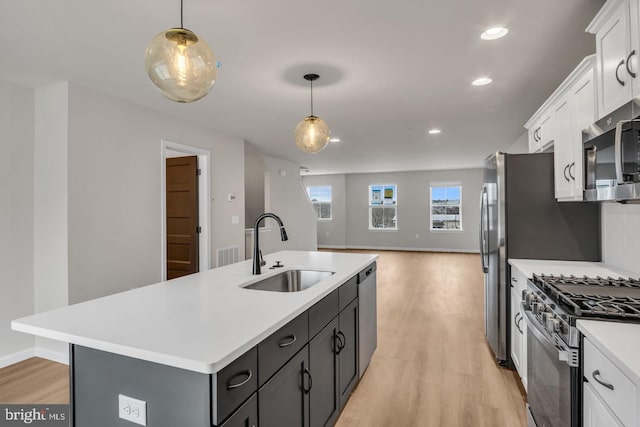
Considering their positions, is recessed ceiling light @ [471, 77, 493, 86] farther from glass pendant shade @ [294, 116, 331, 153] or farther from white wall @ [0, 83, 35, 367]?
white wall @ [0, 83, 35, 367]

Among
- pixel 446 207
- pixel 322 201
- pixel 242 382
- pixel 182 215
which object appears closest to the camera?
pixel 242 382

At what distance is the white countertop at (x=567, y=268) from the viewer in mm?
2205

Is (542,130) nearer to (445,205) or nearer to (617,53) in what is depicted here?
(617,53)

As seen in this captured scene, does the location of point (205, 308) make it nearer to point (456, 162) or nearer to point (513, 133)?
point (513, 133)

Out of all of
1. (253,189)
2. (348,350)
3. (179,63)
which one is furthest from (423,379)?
(253,189)

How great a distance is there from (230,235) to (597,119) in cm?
455

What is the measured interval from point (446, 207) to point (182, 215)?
307 inches

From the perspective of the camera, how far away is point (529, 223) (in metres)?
2.71

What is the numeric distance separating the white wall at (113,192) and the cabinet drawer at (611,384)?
3715 millimetres

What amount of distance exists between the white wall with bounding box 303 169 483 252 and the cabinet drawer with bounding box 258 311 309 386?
9.12 meters

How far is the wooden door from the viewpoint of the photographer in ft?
15.3

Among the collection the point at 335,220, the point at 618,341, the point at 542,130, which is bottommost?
the point at 618,341

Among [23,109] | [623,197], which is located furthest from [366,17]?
[23,109]

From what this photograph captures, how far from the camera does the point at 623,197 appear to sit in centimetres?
152
